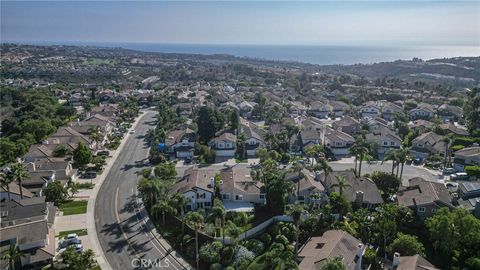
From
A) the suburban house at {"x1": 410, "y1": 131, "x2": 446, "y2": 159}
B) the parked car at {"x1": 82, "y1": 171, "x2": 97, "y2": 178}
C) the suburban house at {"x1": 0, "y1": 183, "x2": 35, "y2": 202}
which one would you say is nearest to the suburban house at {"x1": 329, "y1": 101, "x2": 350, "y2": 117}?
the suburban house at {"x1": 410, "y1": 131, "x2": 446, "y2": 159}

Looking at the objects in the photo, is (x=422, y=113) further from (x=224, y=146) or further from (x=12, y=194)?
(x=12, y=194)

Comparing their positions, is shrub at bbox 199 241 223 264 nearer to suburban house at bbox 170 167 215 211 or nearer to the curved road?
the curved road

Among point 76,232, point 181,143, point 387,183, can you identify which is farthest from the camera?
point 181,143

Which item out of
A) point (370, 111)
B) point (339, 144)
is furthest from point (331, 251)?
point (370, 111)

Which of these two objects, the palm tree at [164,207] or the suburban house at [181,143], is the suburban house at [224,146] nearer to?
the suburban house at [181,143]

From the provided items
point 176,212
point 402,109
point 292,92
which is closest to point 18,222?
point 176,212

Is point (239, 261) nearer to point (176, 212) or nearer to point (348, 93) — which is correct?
point (176, 212)
